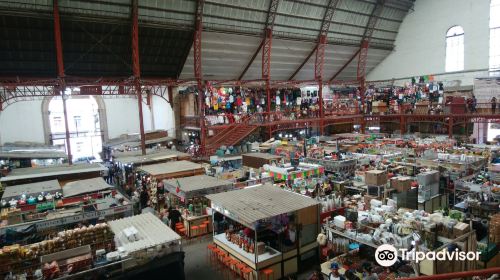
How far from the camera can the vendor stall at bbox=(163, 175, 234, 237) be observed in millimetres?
11742

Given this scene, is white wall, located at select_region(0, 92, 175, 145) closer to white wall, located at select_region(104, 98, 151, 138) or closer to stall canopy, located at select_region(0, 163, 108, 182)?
white wall, located at select_region(104, 98, 151, 138)

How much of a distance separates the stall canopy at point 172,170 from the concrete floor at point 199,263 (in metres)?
3.49

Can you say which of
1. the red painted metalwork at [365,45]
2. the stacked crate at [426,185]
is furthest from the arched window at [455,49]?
the stacked crate at [426,185]

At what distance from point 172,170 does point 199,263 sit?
223 inches

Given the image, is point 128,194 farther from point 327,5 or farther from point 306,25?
point 327,5

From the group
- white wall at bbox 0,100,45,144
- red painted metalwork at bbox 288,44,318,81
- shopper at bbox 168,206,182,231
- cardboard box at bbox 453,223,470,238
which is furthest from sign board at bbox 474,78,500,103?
white wall at bbox 0,100,45,144

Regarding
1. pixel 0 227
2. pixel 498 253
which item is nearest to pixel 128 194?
pixel 0 227

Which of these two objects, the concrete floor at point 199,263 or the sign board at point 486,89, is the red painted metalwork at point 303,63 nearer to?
the sign board at point 486,89

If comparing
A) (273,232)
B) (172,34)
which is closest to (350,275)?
(273,232)

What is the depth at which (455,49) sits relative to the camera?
3022cm

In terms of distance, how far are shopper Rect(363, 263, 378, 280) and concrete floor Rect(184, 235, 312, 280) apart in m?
1.86

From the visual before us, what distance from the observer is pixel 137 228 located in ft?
27.0

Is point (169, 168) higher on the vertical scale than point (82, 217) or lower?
higher

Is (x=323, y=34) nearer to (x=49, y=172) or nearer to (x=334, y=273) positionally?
(x=49, y=172)
